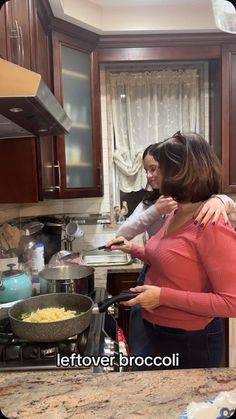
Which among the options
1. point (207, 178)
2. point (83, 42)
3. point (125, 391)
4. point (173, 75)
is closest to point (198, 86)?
point (173, 75)

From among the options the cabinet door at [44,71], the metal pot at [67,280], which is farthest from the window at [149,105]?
the metal pot at [67,280]

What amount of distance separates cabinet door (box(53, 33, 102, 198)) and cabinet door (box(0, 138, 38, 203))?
1.73ft

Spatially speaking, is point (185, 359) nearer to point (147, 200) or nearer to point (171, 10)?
point (147, 200)

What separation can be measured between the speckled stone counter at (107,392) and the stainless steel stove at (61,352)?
0.05 meters

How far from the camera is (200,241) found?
37.9 inches

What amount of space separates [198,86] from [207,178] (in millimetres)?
1820

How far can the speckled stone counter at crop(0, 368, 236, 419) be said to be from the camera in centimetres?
66

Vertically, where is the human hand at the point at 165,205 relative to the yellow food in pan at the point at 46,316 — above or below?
above

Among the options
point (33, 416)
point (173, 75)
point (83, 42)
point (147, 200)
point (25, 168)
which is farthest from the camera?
point (173, 75)

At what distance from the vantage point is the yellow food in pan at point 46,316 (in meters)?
1.03

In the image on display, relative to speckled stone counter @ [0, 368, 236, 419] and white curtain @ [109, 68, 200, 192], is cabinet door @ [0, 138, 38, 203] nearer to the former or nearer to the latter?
speckled stone counter @ [0, 368, 236, 419]

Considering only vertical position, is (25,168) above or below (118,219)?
above

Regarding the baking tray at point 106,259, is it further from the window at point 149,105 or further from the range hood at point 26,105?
the range hood at point 26,105

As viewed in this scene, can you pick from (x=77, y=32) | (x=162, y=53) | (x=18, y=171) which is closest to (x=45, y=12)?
(x=77, y=32)
